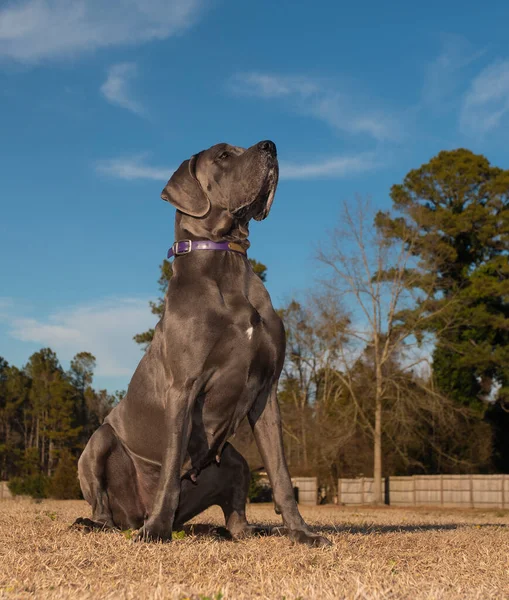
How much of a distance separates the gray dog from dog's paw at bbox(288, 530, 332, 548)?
0.01 meters

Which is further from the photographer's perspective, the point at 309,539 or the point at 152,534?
the point at 309,539

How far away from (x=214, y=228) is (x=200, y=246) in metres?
0.17

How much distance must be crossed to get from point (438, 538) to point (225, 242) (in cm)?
262

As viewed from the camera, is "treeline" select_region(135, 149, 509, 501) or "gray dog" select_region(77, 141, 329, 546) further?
"treeline" select_region(135, 149, 509, 501)

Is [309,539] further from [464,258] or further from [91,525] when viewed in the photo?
[464,258]

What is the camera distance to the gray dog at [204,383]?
4.41m

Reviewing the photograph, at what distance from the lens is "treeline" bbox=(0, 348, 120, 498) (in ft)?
158

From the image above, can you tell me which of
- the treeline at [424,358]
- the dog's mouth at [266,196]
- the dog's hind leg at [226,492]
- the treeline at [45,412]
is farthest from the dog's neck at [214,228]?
the treeline at [45,412]

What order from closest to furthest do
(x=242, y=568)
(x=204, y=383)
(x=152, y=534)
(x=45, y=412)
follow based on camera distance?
(x=242, y=568)
(x=152, y=534)
(x=204, y=383)
(x=45, y=412)

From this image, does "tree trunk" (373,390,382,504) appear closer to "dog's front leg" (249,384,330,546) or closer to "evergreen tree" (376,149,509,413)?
"evergreen tree" (376,149,509,413)

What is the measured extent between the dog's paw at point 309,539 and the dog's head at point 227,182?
6.79 feet

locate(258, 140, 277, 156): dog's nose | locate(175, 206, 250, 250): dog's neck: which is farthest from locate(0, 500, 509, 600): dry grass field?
locate(258, 140, 277, 156): dog's nose

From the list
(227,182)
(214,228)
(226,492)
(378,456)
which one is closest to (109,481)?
(226,492)

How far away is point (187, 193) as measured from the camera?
484 cm
